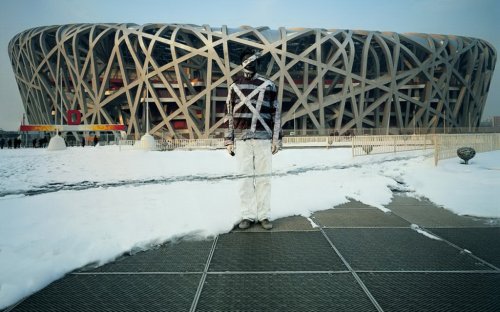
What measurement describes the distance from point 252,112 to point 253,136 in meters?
0.30

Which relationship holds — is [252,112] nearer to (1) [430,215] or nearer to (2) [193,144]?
Result: (1) [430,215]

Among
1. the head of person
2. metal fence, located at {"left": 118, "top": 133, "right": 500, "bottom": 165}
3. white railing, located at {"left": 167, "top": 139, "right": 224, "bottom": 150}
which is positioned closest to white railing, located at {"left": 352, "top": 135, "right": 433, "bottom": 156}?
metal fence, located at {"left": 118, "top": 133, "right": 500, "bottom": 165}

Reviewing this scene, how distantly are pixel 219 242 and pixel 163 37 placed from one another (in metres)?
45.5

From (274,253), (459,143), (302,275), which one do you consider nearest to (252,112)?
(274,253)

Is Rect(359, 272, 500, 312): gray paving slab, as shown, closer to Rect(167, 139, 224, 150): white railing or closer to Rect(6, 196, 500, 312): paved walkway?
Rect(6, 196, 500, 312): paved walkway

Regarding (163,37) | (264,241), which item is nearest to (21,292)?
(264,241)

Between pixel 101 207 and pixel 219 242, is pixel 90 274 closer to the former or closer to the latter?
pixel 219 242

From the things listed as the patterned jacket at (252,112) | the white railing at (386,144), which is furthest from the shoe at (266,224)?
the white railing at (386,144)

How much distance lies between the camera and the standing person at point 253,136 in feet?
12.5

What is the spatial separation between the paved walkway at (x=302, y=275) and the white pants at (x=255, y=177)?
1.10 feet

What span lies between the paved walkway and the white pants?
337mm

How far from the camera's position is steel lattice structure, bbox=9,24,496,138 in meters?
42.1

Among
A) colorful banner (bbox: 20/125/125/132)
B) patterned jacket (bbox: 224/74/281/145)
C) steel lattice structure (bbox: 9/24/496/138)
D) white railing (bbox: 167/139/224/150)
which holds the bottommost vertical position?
white railing (bbox: 167/139/224/150)

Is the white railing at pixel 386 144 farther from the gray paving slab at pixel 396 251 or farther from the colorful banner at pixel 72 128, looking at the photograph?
the colorful banner at pixel 72 128
